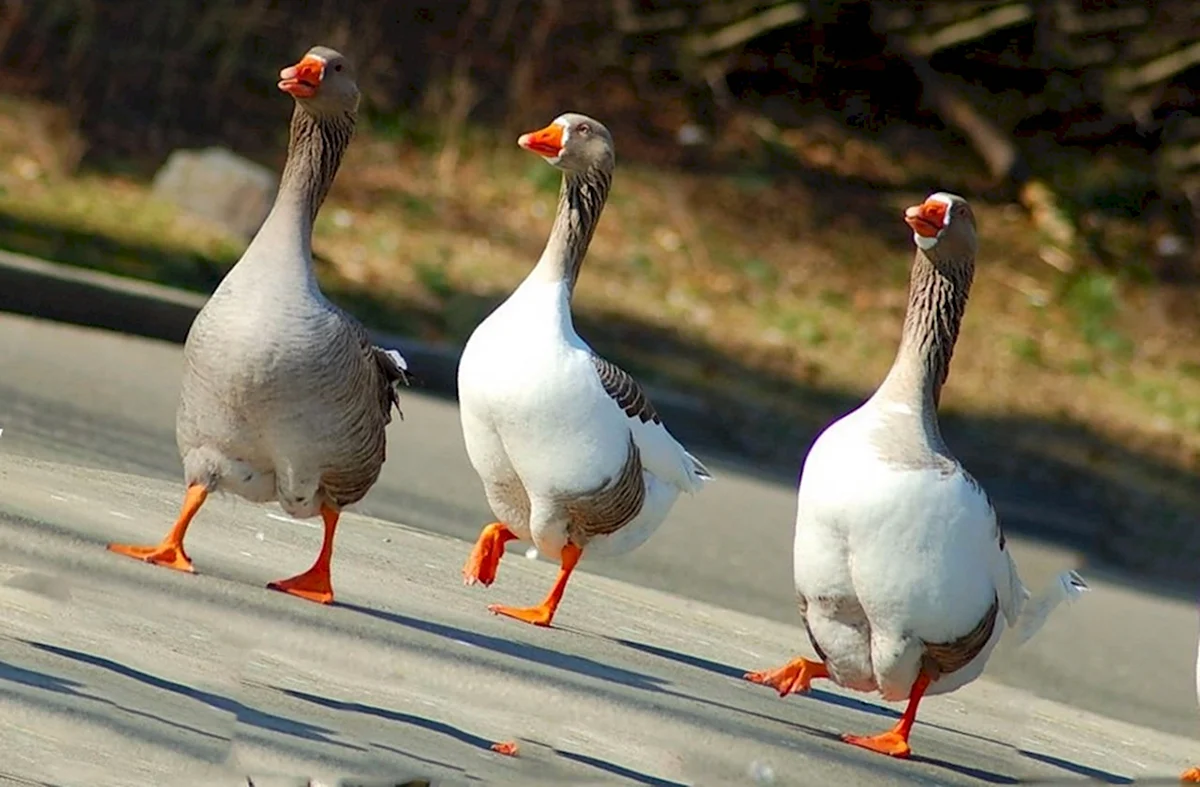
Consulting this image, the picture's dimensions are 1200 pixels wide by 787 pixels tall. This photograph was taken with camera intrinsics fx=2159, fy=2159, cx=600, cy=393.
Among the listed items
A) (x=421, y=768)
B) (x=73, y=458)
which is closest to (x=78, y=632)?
(x=421, y=768)

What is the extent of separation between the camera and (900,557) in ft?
16.8

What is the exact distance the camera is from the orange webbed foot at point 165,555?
544 centimetres

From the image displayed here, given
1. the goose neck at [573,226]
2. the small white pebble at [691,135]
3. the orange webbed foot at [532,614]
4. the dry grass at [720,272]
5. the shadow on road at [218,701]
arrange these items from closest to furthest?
the shadow on road at [218,701], the orange webbed foot at [532,614], the goose neck at [573,226], the dry grass at [720,272], the small white pebble at [691,135]

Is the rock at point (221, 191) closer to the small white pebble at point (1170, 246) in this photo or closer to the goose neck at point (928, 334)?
the small white pebble at point (1170, 246)

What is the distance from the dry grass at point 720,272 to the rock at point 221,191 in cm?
16

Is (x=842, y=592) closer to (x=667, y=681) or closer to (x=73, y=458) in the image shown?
(x=667, y=681)

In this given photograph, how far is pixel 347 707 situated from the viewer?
4.63 m

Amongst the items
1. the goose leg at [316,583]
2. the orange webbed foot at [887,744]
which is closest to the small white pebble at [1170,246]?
the orange webbed foot at [887,744]

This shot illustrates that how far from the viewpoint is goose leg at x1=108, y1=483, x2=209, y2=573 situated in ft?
17.8

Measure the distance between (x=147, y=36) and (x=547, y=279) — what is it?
37.9ft

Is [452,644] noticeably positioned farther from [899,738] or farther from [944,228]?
[944,228]

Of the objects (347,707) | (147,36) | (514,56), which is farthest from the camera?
(514,56)

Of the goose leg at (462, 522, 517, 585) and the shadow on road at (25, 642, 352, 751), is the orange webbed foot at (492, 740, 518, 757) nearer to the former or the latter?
the shadow on road at (25, 642, 352, 751)

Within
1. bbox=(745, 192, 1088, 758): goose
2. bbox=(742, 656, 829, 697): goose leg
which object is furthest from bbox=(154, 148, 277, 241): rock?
bbox=(745, 192, 1088, 758): goose
